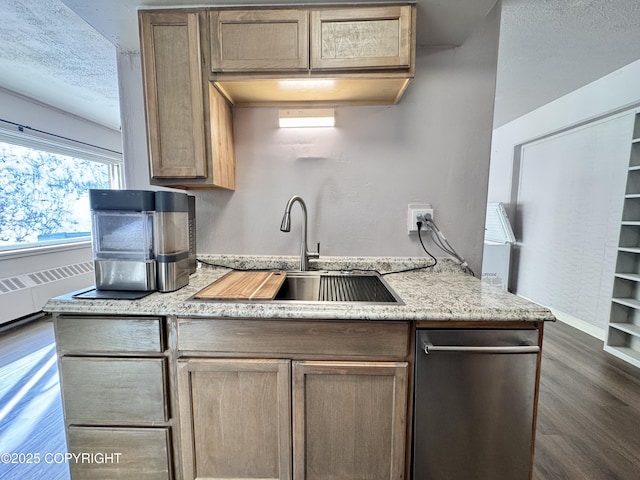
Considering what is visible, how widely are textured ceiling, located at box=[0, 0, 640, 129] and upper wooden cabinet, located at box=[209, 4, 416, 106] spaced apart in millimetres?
86

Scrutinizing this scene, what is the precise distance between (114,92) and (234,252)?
Answer: 267 cm

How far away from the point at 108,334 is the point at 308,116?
4.32 feet

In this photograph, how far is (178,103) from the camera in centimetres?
122

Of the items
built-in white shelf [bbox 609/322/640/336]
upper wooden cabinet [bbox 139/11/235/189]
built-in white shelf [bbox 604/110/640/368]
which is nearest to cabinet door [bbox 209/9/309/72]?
upper wooden cabinet [bbox 139/11/235/189]

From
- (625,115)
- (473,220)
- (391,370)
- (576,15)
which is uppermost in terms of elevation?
(576,15)

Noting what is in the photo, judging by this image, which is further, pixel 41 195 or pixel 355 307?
pixel 41 195

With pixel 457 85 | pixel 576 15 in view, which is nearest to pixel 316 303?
pixel 457 85

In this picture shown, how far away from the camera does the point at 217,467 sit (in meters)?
1.03

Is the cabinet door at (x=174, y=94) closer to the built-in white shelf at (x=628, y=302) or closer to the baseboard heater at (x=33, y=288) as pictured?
the baseboard heater at (x=33, y=288)

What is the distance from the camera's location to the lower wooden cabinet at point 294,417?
97 cm

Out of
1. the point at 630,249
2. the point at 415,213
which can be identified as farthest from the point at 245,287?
the point at 630,249

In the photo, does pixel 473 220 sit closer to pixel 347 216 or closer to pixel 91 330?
pixel 347 216

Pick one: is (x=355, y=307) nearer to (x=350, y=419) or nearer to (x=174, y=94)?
(x=350, y=419)

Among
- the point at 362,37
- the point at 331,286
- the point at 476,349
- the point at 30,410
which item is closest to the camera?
the point at 476,349
